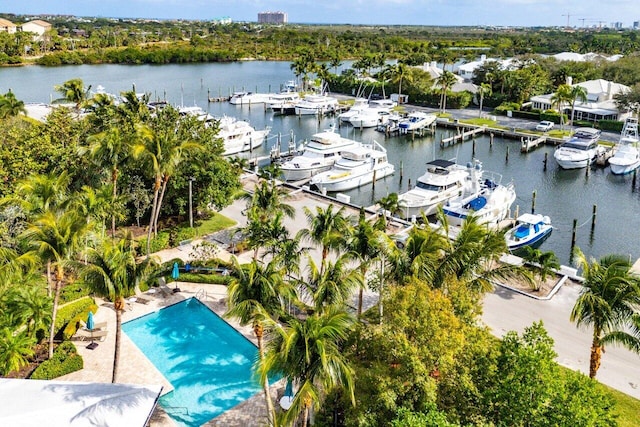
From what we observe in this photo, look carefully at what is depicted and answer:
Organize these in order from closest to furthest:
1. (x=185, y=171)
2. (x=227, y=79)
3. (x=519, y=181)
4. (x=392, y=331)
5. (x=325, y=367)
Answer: (x=325, y=367) → (x=392, y=331) → (x=185, y=171) → (x=519, y=181) → (x=227, y=79)

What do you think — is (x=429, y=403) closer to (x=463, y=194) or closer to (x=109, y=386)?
(x=109, y=386)

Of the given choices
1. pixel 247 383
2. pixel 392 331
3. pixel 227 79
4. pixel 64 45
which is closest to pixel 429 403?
pixel 392 331

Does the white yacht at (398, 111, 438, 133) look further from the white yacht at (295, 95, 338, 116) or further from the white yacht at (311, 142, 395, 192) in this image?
the white yacht at (311, 142, 395, 192)

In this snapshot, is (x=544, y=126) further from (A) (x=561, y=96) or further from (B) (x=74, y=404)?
(B) (x=74, y=404)

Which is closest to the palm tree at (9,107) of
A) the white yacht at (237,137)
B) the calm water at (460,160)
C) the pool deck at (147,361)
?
the white yacht at (237,137)

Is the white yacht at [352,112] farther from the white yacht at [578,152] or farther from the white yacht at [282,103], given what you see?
the white yacht at [578,152]

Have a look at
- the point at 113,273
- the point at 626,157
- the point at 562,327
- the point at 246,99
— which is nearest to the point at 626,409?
the point at 562,327
